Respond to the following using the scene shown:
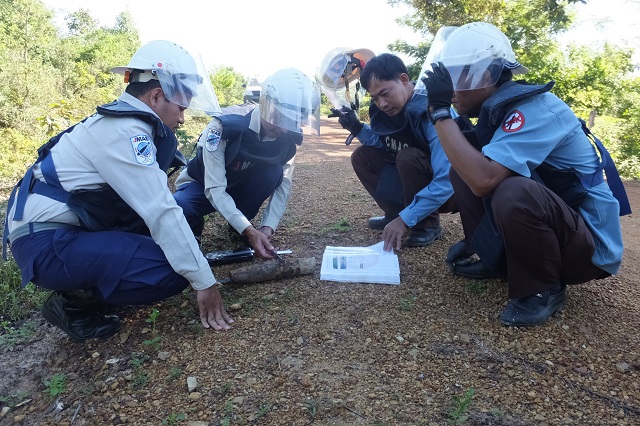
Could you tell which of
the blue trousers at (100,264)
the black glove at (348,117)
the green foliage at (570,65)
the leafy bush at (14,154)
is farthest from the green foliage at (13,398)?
the green foliage at (570,65)

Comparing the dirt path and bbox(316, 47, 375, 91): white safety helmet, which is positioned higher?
bbox(316, 47, 375, 91): white safety helmet

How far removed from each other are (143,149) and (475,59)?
150cm

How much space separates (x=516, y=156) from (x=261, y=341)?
134 cm

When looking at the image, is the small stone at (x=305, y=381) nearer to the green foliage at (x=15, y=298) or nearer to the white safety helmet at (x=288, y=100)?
the white safety helmet at (x=288, y=100)

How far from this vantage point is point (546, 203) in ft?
6.27

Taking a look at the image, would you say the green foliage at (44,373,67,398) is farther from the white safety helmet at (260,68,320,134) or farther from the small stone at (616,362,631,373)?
the small stone at (616,362,631,373)

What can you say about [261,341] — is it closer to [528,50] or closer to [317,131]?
[317,131]

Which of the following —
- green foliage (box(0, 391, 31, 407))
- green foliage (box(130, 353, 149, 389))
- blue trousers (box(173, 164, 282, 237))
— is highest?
blue trousers (box(173, 164, 282, 237))

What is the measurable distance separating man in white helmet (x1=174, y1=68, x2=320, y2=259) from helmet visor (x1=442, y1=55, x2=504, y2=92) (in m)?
0.84

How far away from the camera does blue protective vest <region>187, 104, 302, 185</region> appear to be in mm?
2750

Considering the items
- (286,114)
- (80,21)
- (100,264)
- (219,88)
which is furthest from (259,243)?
(80,21)

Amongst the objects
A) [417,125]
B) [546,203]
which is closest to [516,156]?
[546,203]

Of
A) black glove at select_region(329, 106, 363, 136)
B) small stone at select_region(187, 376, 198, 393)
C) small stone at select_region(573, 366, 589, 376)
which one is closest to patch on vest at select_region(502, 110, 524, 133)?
small stone at select_region(573, 366, 589, 376)

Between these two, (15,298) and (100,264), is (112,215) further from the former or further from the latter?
(15,298)
